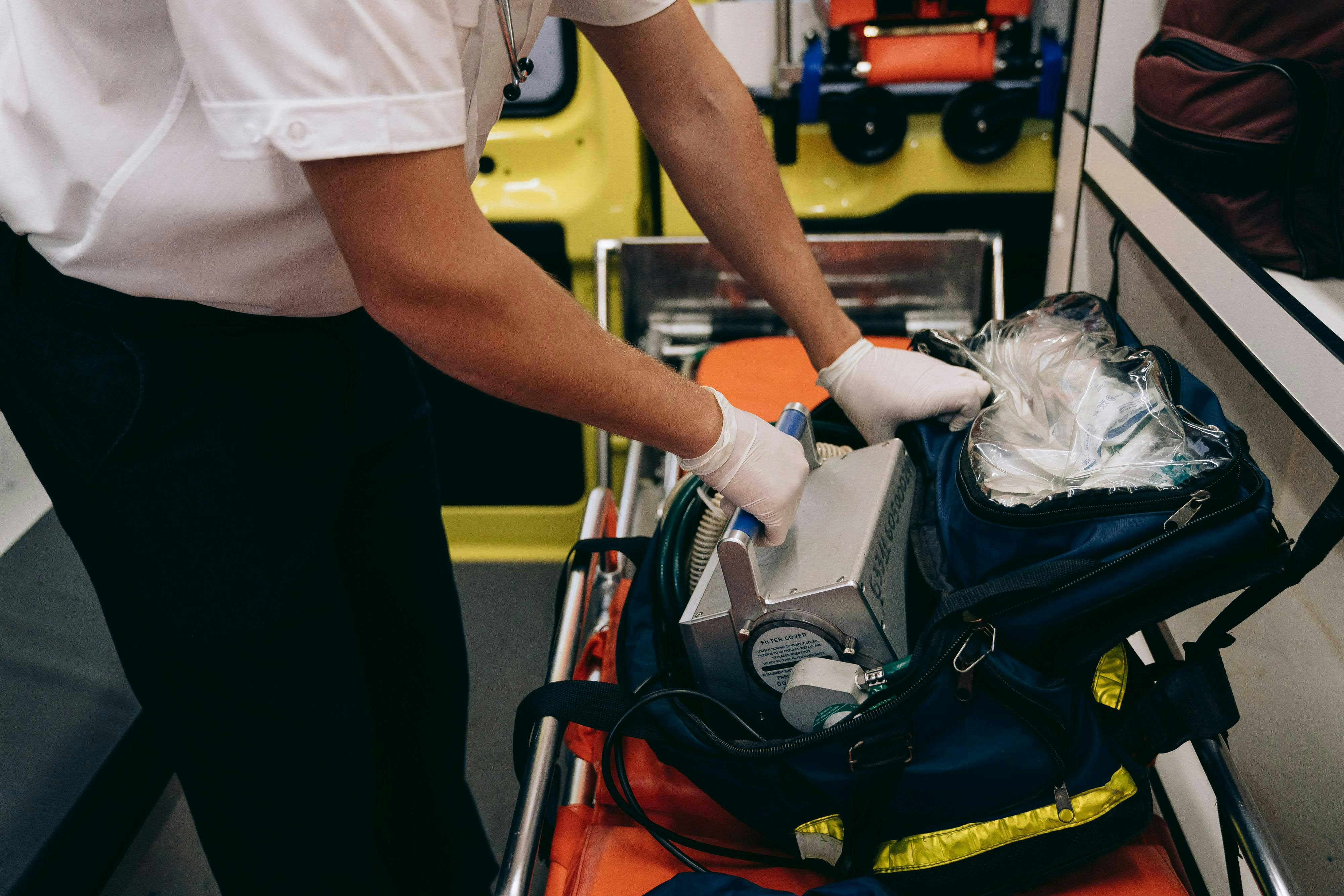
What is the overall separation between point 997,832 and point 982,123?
3.97ft

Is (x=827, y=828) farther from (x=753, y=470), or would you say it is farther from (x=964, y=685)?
(x=753, y=470)

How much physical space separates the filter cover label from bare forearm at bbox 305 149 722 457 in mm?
187

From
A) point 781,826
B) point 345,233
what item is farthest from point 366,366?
point 781,826

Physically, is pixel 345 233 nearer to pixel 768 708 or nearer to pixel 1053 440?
pixel 768 708

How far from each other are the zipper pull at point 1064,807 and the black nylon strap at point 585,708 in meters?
0.32

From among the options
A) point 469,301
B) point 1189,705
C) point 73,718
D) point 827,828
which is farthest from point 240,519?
point 73,718

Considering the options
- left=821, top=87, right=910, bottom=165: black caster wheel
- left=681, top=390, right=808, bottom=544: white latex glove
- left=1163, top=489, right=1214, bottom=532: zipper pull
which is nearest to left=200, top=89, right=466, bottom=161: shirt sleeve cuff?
left=681, top=390, right=808, bottom=544: white latex glove

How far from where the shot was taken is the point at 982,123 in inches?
60.7

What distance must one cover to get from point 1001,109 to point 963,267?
0.87 feet

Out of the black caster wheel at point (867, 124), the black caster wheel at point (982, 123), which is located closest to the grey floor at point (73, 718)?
the black caster wheel at point (867, 124)

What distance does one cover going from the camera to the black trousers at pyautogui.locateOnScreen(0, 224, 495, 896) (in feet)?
2.31

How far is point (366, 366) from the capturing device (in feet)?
2.93

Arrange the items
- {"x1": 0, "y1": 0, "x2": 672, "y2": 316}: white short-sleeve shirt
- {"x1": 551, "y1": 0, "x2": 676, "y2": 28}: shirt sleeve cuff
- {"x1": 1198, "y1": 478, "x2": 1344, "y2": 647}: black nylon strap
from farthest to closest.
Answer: {"x1": 551, "y1": 0, "x2": 676, "y2": 28}: shirt sleeve cuff < {"x1": 1198, "y1": 478, "x2": 1344, "y2": 647}: black nylon strap < {"x1": 0, "y1": 0, "x2": 672, "y2": 316}: white short-sleeve shirt

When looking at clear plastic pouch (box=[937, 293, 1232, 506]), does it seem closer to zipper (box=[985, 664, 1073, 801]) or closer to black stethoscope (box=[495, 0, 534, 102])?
zipper (box=[985, 664, 1073, 801])
